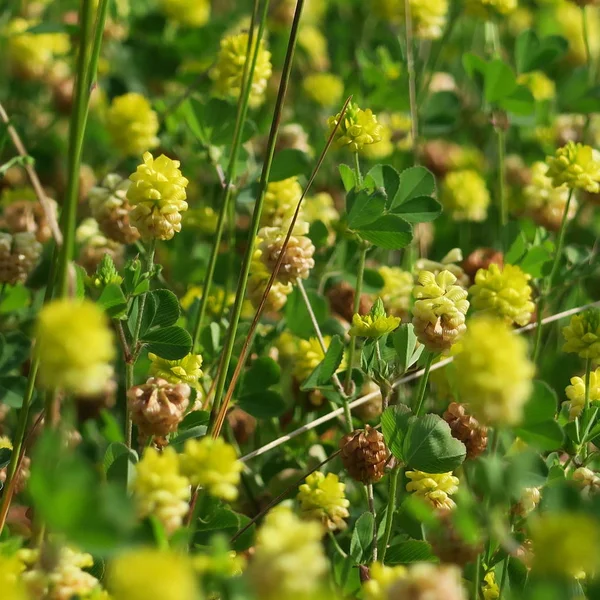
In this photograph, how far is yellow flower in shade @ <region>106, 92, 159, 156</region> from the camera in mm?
1471

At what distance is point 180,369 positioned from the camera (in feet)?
3.08

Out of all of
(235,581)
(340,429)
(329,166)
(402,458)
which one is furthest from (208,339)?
(329,166)

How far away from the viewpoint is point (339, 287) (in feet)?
4.21

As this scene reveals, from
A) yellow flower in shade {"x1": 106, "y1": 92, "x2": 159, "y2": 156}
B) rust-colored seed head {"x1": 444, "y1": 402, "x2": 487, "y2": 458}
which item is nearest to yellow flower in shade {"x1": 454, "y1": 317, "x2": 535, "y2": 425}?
rust-colored seed head {"x1": 444, "y1": 402, "x2": 487, "y2": 458}

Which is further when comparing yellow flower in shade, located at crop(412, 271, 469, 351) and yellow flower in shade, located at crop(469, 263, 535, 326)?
yellow flower in shade, located at crop(469, 263, 535, 326)

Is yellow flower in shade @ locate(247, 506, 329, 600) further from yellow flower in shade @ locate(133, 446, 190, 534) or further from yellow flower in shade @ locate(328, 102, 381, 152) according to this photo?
yellow flower in shade @ locate(328, 102, 381, 152)

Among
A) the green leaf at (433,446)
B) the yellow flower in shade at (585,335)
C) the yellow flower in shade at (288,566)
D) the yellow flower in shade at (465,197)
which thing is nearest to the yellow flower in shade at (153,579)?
the yellow flower in shade at (288,566)

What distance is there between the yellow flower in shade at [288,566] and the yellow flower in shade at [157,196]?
48 cm

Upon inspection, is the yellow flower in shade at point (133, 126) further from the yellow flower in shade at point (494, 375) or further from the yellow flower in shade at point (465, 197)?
the yellow flower in shade at point (494, 375)

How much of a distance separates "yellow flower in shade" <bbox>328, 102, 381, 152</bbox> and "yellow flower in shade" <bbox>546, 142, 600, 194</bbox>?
250mm

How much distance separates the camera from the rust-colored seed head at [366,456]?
0.89 m

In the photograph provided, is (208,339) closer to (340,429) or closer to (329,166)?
(340,429)

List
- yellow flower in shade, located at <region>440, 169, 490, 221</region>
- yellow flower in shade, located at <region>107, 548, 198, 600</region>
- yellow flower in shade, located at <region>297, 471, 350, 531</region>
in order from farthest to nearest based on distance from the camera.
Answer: yellow flower in shade, located at <region>440, 169, 490, 221</region> < yellow flower in shade, located at <region>297, 471, 350, 531</region> < yellow flower in shade, located at <region>107, 548, 198, 600</region>

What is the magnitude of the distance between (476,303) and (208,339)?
1.00ft
